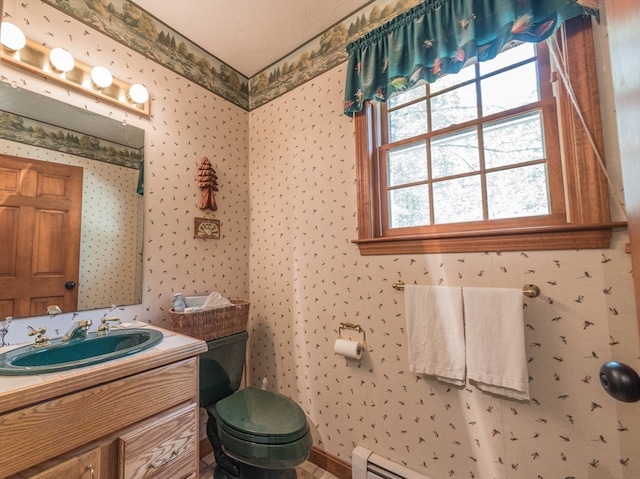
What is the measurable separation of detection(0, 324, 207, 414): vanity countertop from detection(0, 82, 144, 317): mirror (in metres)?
0.41

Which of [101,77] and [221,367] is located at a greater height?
[101,77]

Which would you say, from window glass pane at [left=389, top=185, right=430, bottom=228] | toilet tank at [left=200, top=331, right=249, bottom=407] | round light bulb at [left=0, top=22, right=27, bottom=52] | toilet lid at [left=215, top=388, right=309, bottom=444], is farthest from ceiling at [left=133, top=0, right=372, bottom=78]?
toilet lid at [left=215, top=388, right=309, bottom=444]

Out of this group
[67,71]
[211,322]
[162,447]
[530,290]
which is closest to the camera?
[162,447]

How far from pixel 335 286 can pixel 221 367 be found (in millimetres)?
749

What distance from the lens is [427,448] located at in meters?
1.22

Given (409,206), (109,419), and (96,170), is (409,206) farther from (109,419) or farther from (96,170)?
(96,170)

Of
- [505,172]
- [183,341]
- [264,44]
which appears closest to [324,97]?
[264,44]

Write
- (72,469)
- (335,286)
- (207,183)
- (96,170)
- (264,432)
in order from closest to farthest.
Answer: (72,469) < (264,432) < (96,170) < (335,286) < (207,183)

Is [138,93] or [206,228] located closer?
[138,93]

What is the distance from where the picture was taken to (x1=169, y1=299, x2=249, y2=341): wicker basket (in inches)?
53.4

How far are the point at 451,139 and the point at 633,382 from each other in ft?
3.59

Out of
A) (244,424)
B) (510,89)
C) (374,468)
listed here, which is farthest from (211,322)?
(510,89)

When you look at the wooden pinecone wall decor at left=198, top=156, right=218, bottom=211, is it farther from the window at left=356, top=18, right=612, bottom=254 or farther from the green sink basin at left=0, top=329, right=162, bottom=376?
the window at left=356, top=18, right=612, bottom=254

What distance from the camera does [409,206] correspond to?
4.61 feet
